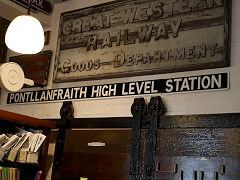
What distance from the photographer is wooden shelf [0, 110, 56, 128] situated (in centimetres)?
329

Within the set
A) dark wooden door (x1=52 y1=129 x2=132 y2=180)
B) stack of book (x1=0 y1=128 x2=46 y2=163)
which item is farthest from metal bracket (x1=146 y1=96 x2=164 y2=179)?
stack of book (x1=0 y1=128 x2=46 y2=163)

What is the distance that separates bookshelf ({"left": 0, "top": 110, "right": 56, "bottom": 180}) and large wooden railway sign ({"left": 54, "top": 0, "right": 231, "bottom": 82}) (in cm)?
55

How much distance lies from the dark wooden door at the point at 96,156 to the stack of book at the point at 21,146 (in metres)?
0.28

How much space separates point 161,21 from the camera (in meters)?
3.46

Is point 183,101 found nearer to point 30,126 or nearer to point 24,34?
point 24,34

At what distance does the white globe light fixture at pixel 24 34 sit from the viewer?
3059 millimetres

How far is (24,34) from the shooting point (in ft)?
10.0

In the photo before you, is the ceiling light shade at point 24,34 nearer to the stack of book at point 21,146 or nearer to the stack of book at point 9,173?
the stack of book at point 21,146

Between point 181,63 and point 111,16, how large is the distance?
1008 mm

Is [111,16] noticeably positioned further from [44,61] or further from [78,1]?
[44,61]

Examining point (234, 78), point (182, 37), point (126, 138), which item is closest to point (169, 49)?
point (182, 37)

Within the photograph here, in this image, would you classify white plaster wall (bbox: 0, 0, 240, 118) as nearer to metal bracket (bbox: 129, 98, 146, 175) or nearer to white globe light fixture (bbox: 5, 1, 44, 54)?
metal bracket (bbox: 129, 98, 146, 175)

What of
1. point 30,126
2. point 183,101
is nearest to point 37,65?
point 30,126

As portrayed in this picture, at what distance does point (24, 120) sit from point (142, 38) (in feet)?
4.43
